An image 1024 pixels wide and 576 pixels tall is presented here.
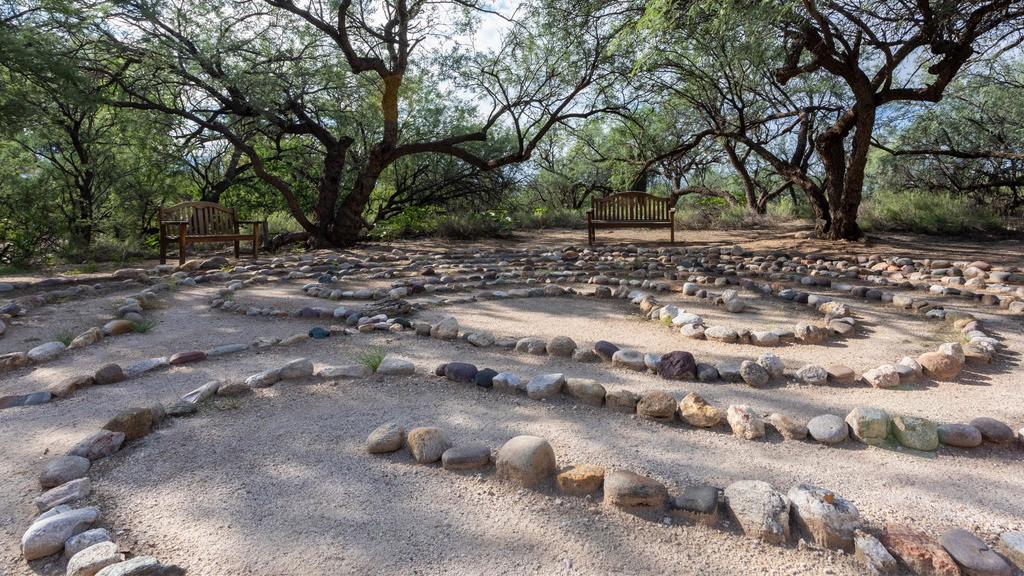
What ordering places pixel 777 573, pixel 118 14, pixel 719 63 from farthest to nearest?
pixel 719 63 < pixel 118 14 < pixel 777 573

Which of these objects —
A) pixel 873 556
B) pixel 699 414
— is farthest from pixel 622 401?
pixel 873 556

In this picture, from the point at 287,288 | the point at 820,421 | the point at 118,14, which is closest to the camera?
the point at 820,421

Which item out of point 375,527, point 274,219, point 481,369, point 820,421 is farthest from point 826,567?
point 274,219

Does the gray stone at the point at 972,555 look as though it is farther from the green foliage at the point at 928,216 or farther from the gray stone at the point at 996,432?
the green foliage at the point at 928,216

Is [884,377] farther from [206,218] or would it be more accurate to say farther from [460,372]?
[206,218]

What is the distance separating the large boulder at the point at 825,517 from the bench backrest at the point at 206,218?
29.3 feet

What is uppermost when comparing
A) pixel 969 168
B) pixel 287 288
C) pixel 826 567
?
pixel 969 168

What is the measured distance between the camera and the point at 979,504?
1755 mm

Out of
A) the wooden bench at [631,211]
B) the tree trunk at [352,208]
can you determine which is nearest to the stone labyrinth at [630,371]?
the wooden bench at [631,211]

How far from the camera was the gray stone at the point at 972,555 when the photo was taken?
1.40 metres

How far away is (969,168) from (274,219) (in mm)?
17068

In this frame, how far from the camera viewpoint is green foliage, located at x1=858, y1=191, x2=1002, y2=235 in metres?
9.75

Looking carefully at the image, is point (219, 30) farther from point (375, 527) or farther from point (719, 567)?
point (719, 567)

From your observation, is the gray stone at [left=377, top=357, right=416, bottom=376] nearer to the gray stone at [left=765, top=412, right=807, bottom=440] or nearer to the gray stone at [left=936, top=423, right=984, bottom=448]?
the gray stone at [left=765, top=412, right=807, bottom=440]
